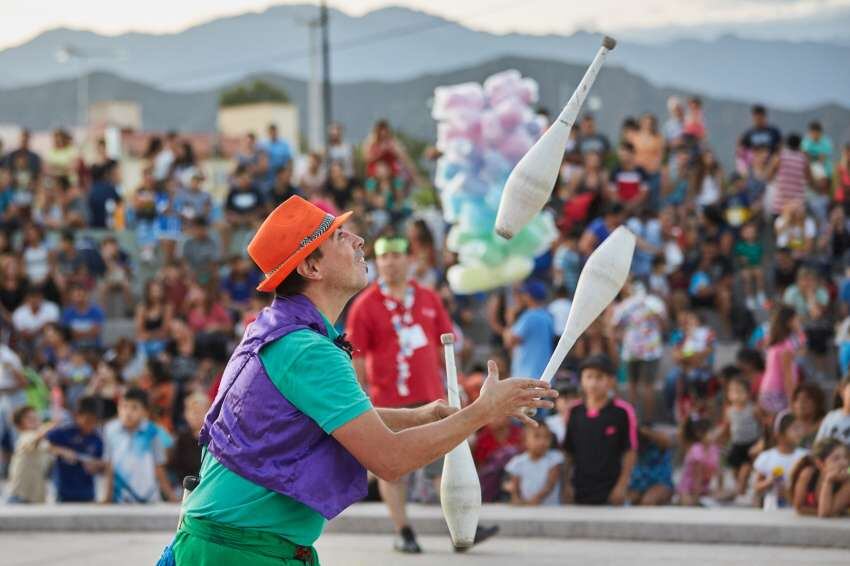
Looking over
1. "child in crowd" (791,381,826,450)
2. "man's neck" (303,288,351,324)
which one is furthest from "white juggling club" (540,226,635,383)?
"child in crowd" (791,381,826,450)

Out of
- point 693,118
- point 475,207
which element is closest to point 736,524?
point 475,207

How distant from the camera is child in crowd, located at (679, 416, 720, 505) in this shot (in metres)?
11.9

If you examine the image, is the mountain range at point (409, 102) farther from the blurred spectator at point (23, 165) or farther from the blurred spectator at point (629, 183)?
the blurred spectator at point (23, 165)

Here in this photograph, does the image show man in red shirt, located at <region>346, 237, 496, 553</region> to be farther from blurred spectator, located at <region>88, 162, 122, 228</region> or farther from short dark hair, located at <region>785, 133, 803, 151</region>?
blurred spectator, located at <region>88, 162, 122, 228</region>

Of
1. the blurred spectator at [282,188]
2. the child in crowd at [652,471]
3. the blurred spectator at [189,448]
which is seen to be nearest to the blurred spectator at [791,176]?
the child in crowd at [652,471]

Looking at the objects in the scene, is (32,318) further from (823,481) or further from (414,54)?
(414,54)

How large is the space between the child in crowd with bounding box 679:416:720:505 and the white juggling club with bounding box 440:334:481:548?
257 inches

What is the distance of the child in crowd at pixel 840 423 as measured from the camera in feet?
33.0

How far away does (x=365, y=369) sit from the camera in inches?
401

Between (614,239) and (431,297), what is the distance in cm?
434

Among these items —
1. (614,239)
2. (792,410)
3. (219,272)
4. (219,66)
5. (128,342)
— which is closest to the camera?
(614,239)

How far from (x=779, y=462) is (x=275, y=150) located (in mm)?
10809

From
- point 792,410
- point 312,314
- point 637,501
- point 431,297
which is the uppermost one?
point 312,314

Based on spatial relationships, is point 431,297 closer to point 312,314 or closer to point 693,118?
point 312,314
